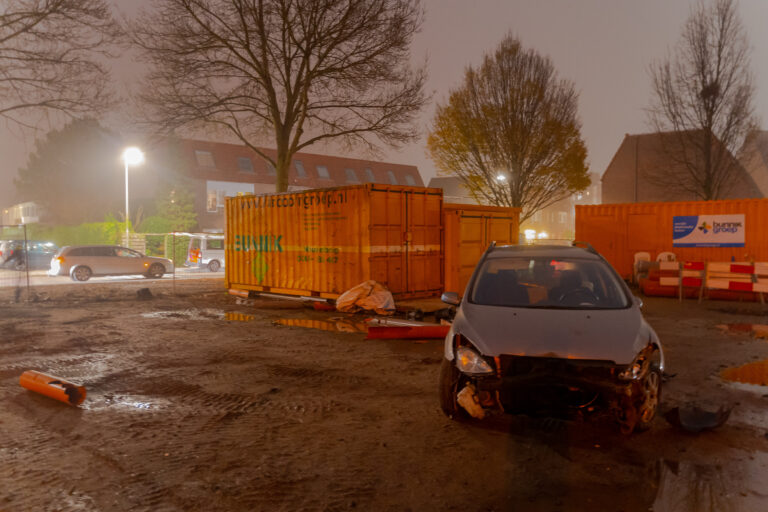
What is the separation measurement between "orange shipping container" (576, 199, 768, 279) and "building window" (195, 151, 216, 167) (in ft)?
111

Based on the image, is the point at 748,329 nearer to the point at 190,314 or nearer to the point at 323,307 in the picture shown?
the point at 323,307

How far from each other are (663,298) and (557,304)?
12537 millimetres

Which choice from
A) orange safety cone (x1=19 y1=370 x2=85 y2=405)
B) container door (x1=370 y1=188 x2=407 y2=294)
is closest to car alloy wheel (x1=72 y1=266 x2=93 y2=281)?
container door (x1=370 y1=188 x2=407 y2=294)

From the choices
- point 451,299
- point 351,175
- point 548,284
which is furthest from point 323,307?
point 351,175

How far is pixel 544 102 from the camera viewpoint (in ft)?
78.8

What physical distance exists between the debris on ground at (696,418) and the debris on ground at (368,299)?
723 centimetres

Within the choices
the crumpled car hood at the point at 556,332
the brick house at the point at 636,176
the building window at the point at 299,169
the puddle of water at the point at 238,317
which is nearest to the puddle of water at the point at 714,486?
the crumpled car hood at the point at 556,332

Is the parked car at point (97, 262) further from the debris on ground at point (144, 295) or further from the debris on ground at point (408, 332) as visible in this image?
the debris on ground at point (408, 332)

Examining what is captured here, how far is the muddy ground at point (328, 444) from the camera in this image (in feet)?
11.9

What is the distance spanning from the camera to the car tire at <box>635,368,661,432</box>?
4320 mm

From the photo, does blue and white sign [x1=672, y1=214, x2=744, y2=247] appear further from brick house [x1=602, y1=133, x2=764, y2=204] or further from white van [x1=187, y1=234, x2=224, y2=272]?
brick house [x1=602, y1=133, x2=764, y2=204]

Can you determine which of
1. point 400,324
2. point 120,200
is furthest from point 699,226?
point 120,200

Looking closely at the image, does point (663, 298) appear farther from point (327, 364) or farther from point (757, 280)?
point (327, 364)

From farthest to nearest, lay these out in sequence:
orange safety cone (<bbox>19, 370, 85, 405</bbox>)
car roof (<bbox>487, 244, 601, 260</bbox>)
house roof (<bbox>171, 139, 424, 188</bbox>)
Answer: house roof (<bbox>171, 139, 424, 188</bbox>) < car roof (<bbox>487, 244, 601, 260</bbox>) < orange safety cone (<bbox>19, 370, 85, 405</bbox>)
